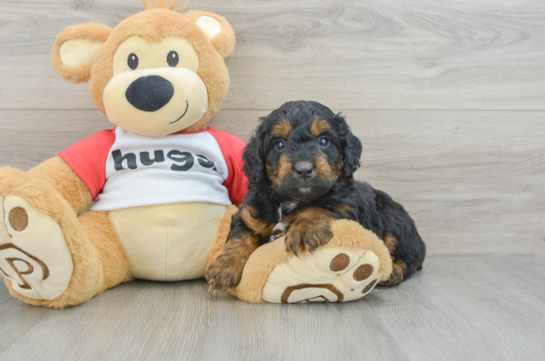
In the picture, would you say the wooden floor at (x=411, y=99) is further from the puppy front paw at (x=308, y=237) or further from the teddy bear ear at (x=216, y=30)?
the puppy front paw at (x=308, y=237)

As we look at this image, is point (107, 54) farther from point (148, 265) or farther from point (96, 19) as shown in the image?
point (148, 265)

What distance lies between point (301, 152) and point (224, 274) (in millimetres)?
574

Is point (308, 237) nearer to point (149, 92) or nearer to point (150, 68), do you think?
point (149, 92)

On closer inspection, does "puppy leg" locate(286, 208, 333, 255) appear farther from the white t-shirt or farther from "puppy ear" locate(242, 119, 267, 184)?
the white t-shirt

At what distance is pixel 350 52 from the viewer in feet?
7.65

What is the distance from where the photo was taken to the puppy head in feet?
4.91

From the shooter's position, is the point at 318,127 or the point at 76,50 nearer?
the point at 318,127

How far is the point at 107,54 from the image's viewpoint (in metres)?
1.82

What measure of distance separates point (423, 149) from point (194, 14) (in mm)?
1479

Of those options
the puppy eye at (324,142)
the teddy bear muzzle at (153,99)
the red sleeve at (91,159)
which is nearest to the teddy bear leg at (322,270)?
the puppy eye at (324,142)

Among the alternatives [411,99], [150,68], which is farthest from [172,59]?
[411,99]

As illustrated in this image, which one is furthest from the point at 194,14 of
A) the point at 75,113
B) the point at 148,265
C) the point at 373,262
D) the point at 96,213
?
the point at 373,262

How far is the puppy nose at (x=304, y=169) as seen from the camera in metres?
1.46

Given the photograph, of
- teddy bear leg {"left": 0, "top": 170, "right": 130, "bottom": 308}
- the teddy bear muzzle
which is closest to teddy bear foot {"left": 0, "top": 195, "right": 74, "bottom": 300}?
teddy bear leg {"left": 0, "top": 170, "right": 130, "bottom": 308}
